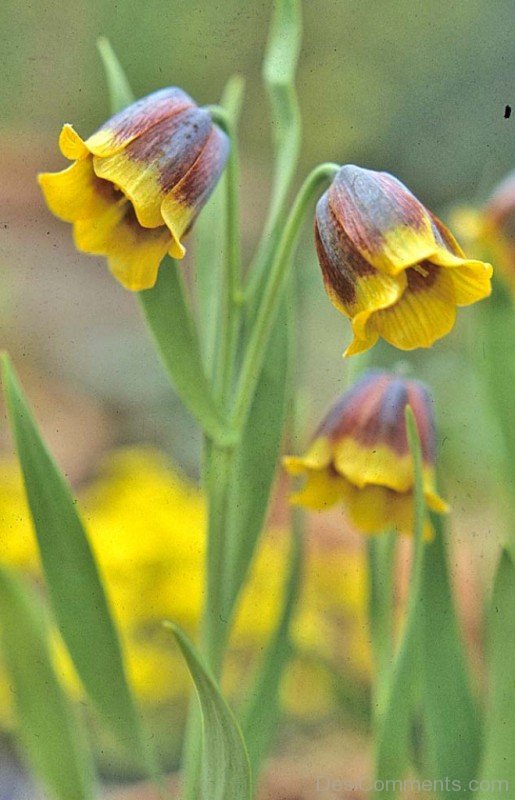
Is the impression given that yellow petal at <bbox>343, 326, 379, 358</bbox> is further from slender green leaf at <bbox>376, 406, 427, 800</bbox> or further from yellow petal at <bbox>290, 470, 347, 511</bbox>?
yellow petal at <bbox>290, 470, 347, 511</bbox>

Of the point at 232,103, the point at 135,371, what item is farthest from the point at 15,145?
the point at 232,103

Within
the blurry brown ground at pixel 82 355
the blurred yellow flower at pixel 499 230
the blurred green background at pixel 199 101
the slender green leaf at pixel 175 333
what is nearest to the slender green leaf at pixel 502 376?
the blurred yellow flower at pixel 499 230

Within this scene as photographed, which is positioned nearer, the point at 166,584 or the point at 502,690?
the point at 502,690

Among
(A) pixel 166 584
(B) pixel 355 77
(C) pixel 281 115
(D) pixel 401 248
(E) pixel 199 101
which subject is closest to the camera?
(D) pixel 401 248

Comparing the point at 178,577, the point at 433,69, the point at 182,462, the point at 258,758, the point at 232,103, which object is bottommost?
the point at 182,462

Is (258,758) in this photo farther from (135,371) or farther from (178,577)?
(135,371)

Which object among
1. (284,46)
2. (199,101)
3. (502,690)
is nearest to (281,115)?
(284,46)

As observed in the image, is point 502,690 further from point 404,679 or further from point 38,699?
point 38,699
